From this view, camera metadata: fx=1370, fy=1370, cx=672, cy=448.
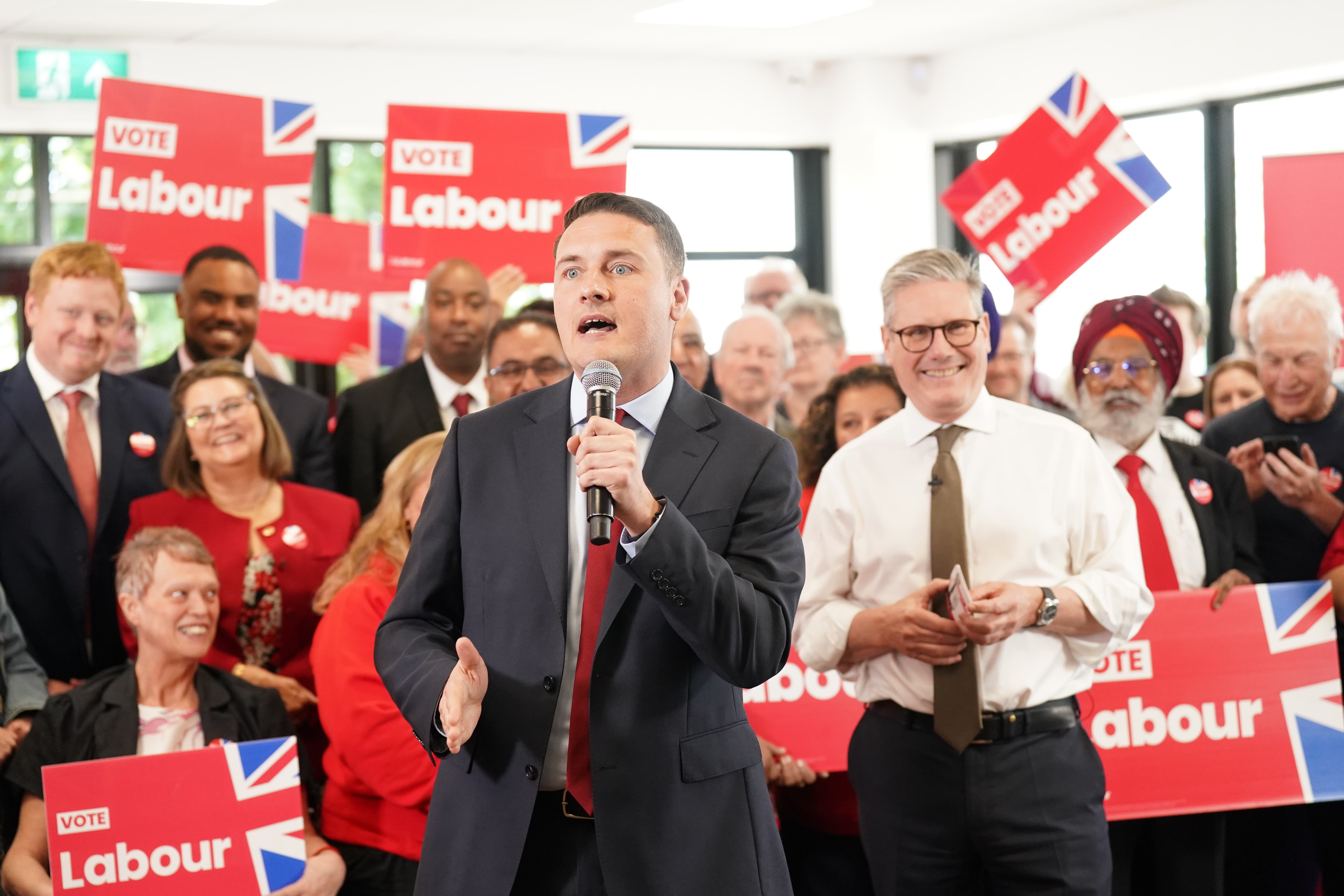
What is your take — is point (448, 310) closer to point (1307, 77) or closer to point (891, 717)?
point (891, 717)

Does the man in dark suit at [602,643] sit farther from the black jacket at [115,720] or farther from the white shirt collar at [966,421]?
the black jacket at [115,720]

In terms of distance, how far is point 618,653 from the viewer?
1793 millimetres

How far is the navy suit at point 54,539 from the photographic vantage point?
3652 millimetres

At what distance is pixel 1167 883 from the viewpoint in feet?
10.6

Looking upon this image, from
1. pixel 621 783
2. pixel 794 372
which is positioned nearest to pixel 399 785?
pixel 621 783

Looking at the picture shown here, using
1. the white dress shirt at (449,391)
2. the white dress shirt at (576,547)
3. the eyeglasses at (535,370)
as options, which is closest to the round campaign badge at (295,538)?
the eyeglasses at (535,370)

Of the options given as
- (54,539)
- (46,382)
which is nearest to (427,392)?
(46,382)

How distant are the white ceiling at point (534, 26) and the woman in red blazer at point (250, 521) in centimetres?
492

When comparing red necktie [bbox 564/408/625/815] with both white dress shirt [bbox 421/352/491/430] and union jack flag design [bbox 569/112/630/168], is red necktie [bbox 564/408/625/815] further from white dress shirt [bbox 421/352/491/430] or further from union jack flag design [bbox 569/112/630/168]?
union jack flag design [bbox 569/112/630/168]

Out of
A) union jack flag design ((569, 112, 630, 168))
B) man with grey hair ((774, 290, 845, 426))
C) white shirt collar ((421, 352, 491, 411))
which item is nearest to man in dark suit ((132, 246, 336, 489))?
white shirt collar ((421, 352, 491, 411))

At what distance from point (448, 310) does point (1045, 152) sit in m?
2.21

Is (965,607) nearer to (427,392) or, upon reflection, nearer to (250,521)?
(250,521)

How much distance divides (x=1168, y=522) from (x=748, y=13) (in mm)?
6206

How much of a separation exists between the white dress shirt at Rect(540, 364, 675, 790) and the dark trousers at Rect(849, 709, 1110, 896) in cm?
97
